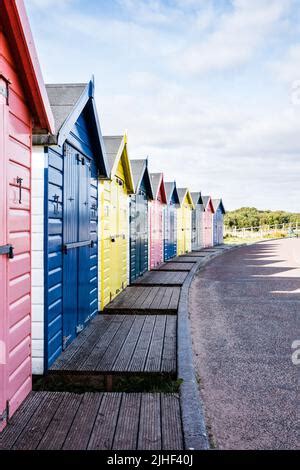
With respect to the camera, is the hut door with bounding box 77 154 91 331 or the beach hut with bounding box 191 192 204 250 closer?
the hut door with bounding box 77 154 91 331

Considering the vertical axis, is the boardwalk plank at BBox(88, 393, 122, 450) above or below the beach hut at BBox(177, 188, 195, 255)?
below

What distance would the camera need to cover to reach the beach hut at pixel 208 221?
1266 inches

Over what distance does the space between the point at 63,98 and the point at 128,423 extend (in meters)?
4.31

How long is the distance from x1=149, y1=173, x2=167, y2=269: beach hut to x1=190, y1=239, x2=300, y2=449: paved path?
5013mm

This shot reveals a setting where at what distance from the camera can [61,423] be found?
3.87 m

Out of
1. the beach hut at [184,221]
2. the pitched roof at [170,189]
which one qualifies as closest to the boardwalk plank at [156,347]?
the pitched roof at [170,189]

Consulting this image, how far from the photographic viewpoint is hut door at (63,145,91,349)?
6109 millimetres

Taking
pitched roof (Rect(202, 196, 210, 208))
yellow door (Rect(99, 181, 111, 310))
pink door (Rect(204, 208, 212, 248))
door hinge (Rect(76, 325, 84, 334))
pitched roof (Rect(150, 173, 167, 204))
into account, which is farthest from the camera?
pink door (Rect(204, 208, 212, 248))

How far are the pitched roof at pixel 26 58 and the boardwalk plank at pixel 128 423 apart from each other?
10.1 feet

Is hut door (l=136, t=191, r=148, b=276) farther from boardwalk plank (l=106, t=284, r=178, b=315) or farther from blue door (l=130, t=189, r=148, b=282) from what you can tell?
boardwalk plank (l=106, t=284, r=178, b=315)

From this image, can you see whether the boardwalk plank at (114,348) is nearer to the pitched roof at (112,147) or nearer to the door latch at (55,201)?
the door latch at (55,201)

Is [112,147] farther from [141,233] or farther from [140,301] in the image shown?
[141,233]

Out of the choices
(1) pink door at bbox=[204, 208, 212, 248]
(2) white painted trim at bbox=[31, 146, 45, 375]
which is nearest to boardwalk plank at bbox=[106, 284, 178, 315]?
(2) white painted trim at bbox=[31, 146, 45, 375]
